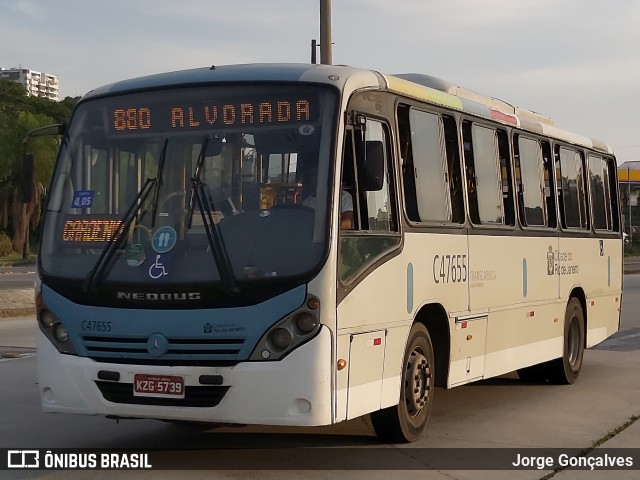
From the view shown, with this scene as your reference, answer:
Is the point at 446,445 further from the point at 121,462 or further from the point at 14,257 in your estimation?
the point at 14,257

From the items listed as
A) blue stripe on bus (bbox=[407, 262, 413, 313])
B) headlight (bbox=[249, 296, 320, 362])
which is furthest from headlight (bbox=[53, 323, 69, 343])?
blue stripe on bus (bbox=[407, 262, 413, 313])

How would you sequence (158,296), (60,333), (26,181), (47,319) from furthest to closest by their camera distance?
(26,181), (47,319), (60,333), (158,296)

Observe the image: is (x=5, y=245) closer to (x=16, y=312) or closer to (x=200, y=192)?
(x=16, y=312)

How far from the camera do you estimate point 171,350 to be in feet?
26.2

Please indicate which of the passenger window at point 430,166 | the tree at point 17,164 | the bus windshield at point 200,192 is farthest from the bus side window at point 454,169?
the tree at point 17,164

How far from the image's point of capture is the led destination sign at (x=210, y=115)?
8.36 meters

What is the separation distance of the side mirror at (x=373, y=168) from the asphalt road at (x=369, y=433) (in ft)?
6.67

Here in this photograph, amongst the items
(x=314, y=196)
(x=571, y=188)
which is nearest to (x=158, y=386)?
(x=314, y=196)

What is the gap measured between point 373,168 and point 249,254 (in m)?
1.13

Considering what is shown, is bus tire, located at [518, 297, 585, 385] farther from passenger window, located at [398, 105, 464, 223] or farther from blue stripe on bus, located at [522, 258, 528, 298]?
passenger window, located at [398, 105, 464, 223]

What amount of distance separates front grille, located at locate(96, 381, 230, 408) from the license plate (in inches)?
1.2

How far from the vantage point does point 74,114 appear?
9055 mm

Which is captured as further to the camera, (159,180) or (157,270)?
(159,180)

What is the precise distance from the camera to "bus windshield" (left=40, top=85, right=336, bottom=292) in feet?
26.4
